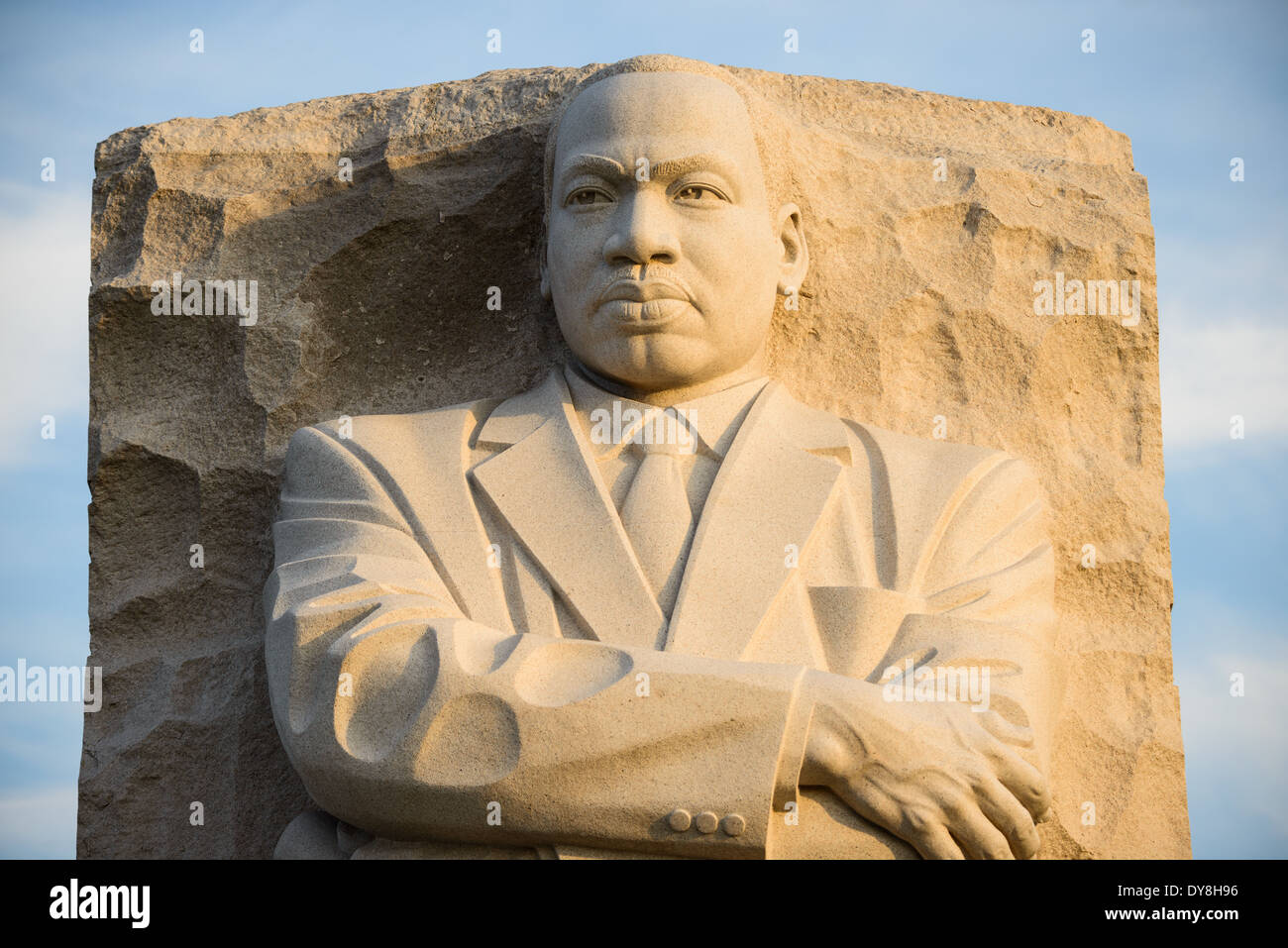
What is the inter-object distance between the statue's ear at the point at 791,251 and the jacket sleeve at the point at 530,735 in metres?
1.91

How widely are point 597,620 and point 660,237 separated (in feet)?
4.27

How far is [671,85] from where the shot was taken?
21.7 feet

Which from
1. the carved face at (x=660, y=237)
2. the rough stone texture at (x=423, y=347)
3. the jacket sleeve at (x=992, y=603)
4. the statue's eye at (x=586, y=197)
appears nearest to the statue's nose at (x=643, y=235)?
the carved face at (x=660, y=237)

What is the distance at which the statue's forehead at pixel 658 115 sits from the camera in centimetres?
653

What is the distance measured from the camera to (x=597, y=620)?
19.4 ft

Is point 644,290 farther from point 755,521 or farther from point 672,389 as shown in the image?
point 755,521

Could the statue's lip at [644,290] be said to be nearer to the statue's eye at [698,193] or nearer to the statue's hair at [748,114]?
the statue's eye at [698,193]

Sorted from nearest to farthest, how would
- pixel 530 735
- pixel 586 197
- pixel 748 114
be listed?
pixel 530 735 < pixel 586 197 < pixel 748 114

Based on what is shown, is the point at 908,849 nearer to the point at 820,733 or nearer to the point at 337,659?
the point at 820,733

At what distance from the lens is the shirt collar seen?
646 cm

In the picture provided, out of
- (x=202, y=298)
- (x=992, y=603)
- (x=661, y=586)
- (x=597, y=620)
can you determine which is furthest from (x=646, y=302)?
(x=202, y=298)

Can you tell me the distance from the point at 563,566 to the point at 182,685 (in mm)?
1640

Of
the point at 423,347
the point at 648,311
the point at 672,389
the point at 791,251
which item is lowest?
the point at 672,389
